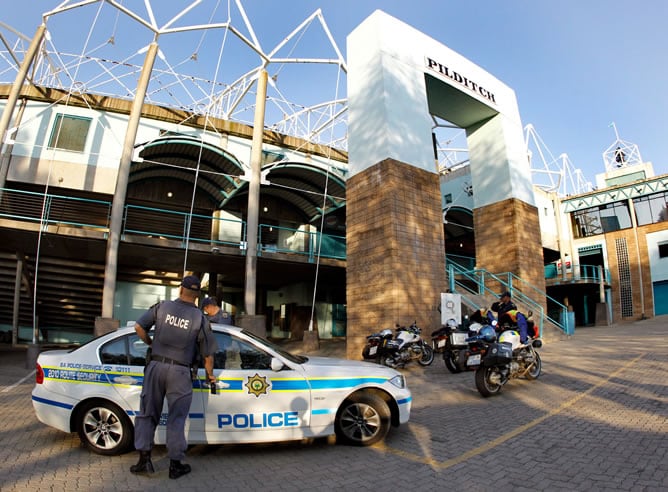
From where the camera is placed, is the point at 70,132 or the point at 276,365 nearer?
the point at 276,365

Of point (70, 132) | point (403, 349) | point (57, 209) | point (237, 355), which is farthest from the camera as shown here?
point (70, 132)

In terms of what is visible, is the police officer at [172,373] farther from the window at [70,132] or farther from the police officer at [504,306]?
the window at [70,132]

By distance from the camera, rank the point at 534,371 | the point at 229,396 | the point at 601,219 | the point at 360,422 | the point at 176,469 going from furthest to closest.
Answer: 1. the point at 601,219
2. the point at 534,371
3. the point at 360,422
4. the point at 229,396
5. the point at 176,469

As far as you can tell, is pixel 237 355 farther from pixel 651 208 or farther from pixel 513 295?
pixel 651 208

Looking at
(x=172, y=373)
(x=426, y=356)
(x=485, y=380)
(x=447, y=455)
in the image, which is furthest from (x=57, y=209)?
(x=447, y=455)

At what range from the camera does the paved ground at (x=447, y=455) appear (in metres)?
3.36

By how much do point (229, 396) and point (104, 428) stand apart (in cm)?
132

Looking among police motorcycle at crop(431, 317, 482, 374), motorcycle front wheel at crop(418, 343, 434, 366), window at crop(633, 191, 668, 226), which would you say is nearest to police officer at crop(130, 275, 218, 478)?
police motorcycle at crop(431, 317, 482, 374)

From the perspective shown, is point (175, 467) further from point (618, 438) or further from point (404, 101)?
point (404, 101)

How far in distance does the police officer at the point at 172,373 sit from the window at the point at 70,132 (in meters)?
15.5

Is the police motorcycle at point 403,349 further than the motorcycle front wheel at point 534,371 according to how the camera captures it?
Yes

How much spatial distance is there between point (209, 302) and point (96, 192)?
12.2 m

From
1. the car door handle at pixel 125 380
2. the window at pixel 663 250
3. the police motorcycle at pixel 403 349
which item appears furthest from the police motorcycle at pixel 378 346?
the window at pixel 663 250

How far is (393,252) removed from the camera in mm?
9992
